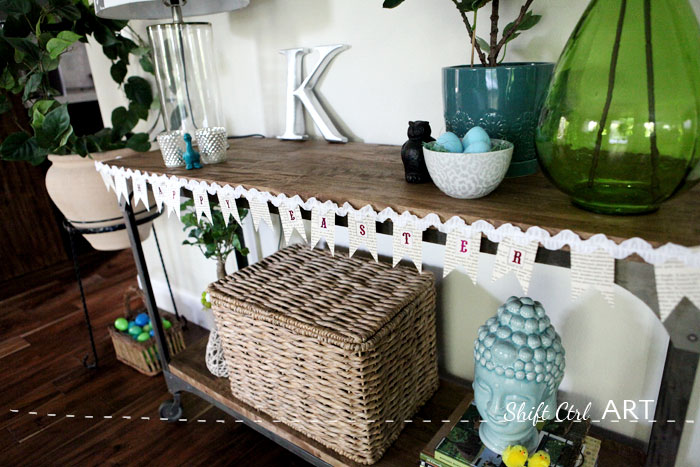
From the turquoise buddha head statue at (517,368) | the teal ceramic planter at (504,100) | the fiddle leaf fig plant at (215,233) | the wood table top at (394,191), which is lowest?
the turquoise buddha head statue at (517,368)

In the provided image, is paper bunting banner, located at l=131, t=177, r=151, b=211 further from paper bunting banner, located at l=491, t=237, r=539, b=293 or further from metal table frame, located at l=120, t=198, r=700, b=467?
paper bunting banner, located at l=491, t=237, r=539, b=293

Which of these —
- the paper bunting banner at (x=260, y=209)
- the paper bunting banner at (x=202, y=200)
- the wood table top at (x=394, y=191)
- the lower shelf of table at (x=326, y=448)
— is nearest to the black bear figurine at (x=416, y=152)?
the wood table top at (x=394, y=191)

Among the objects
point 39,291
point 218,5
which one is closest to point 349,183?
point 218,5

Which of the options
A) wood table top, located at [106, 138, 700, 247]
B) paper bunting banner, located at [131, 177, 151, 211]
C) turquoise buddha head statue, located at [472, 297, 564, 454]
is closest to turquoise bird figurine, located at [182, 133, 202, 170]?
wood table top, located at [106, 138, 700, 247]

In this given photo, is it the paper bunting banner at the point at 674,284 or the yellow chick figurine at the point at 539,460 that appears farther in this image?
the yellow chick figurine at the point at 539,460

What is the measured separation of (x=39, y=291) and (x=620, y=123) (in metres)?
2.83

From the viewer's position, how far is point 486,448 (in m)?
0.94

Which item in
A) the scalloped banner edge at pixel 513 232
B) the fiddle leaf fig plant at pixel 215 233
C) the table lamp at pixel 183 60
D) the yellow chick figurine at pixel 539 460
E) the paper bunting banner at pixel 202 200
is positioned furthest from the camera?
the fiddle leaf fig plant at pixel 215 233

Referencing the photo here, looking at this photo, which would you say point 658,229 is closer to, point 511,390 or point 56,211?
point 511,390

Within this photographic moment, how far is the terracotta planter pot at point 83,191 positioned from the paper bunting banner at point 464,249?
1.31 metres

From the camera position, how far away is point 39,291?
2502 millimetres

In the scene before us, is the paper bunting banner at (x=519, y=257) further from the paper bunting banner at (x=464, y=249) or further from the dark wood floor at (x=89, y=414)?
the dark wood floor at (x=89, y=414)

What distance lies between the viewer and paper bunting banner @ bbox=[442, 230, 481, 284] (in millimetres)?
647

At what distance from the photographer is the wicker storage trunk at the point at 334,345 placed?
3.13 feet
